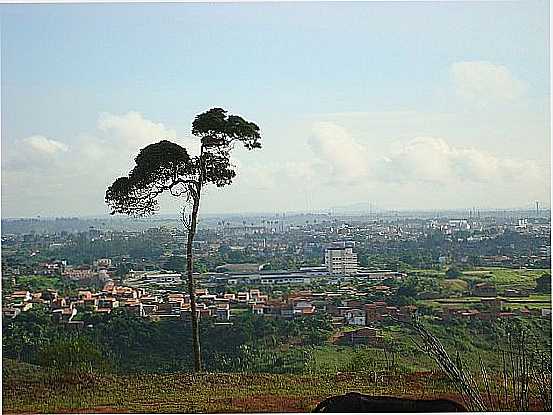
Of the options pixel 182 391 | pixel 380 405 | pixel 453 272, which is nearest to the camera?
pixel 380 405

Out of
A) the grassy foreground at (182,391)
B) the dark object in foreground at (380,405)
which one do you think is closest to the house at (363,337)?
the grassy foreground at (182,391)

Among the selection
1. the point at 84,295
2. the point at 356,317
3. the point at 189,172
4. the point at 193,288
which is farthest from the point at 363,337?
the point at 84,295

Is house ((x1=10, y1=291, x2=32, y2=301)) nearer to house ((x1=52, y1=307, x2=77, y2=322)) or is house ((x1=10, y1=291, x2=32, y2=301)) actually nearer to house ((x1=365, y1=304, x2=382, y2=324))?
house ((x1=52, y1=307, x2=77, y2=322))

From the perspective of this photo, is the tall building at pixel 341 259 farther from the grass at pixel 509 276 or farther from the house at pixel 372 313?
the grass at pixel 509 276

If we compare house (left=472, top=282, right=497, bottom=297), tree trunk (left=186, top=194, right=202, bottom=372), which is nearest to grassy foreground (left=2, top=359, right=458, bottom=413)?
tree trunk (left=186, top=194, right=202, bottom=372)

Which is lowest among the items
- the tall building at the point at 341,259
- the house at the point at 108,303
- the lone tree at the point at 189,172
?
the house at the point at 108,303

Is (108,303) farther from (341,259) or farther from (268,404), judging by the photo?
(341,259)

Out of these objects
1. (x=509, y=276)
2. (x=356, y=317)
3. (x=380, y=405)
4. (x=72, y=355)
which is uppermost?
(x=509, y=276)
